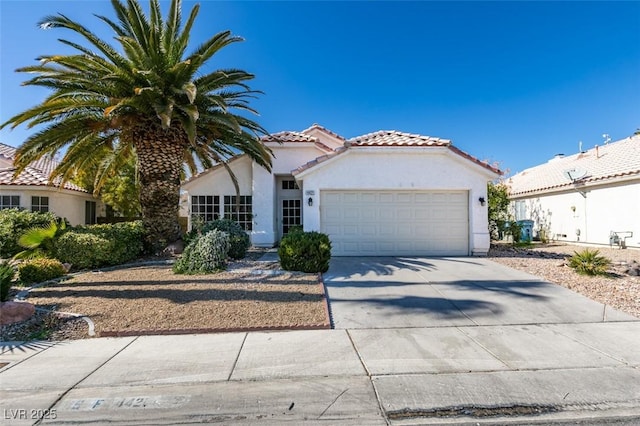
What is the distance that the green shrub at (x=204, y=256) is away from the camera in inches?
354

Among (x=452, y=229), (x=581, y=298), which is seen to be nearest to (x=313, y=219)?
(x=452, y=229)

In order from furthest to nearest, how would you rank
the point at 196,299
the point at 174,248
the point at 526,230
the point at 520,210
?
1. the point at 520,210
2. the point at 526,230
3. the point at 174,248
4. the point at 196,299

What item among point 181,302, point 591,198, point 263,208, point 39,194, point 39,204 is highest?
point 39,194

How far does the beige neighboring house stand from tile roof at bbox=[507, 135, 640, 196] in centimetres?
2313

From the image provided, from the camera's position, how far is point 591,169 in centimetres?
1711

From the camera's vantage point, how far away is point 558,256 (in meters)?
12.5

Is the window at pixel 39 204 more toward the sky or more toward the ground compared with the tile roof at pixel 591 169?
more toward the ground

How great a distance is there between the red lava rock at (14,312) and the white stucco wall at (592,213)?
19839 mm

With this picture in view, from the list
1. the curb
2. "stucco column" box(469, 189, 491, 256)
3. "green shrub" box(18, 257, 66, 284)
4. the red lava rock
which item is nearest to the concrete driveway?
the curb

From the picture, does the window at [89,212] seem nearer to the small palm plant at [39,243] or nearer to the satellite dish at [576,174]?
the small palm plant at [39,243]

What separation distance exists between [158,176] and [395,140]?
8.70 metres

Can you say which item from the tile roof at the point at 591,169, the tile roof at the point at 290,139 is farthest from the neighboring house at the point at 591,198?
the tile roof at the point at 290,139

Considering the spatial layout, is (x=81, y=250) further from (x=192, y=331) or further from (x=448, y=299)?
(x=448, y=299)

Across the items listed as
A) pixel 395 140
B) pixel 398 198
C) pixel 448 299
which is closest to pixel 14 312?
pixel 448 299
